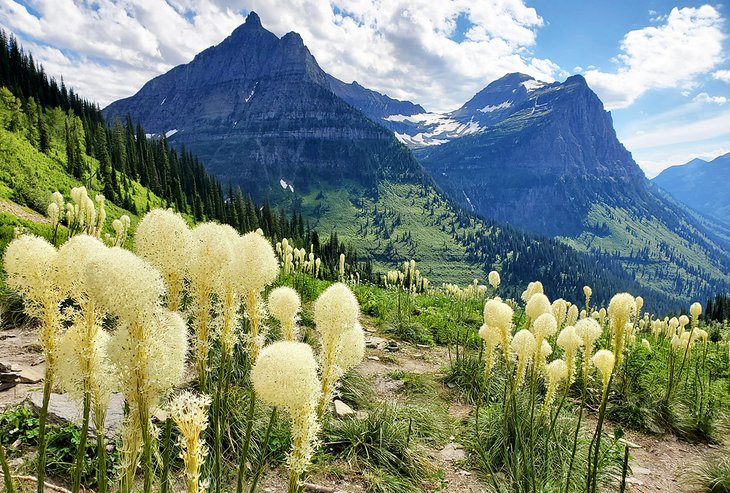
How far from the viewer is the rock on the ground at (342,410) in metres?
7.83

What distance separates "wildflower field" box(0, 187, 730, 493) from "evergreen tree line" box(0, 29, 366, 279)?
1584 inches

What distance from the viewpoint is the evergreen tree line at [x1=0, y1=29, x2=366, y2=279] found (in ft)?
182

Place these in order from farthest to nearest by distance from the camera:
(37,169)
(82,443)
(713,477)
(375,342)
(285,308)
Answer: (37,169) < (375,342) < (713,477) < (285,308) < (82,443)

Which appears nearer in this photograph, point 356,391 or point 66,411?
point 66,411

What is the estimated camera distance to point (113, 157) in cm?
6994

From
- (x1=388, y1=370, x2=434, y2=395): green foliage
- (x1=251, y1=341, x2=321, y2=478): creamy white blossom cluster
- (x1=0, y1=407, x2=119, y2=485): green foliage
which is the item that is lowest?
(x1=388, y1=370, x2=434, y2=395): green foliage

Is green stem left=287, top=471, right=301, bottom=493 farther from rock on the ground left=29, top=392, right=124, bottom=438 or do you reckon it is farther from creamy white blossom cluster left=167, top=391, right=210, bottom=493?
rock on the ground left=29, top=392, right=124, bottom=438

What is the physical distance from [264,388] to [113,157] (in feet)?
266

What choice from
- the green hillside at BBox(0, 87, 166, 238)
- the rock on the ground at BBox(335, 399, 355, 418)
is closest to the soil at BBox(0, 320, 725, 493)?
the rock on the ground at BBox(335, 399, 355, 418)

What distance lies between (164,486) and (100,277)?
1.25 meters

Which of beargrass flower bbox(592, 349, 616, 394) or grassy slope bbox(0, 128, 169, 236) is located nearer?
beargrass flower bbox(592, 349, 616, 394)

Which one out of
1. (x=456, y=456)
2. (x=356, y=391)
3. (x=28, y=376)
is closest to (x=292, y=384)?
(x=456, y=456)

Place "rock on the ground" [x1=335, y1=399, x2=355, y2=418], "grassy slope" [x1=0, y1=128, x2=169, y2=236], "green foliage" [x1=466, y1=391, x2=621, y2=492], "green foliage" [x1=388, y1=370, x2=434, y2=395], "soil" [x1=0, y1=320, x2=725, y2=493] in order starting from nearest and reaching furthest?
1. "soil" [x1=0, y1=320, x2=725, y2=493]
2. "green foliage" [x1=466, y1=391, x2=621, y2=492]
3. "rock on the ground" [x1=335, y1=399, x2=355, y2=418]
4. "green foliage" [x1=388, y1=370, x2=434, y2=395]
5. "grassy slope" [x1=0, y1=128, x2=169, y2=236]

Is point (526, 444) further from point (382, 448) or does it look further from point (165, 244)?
point (165, 244)
